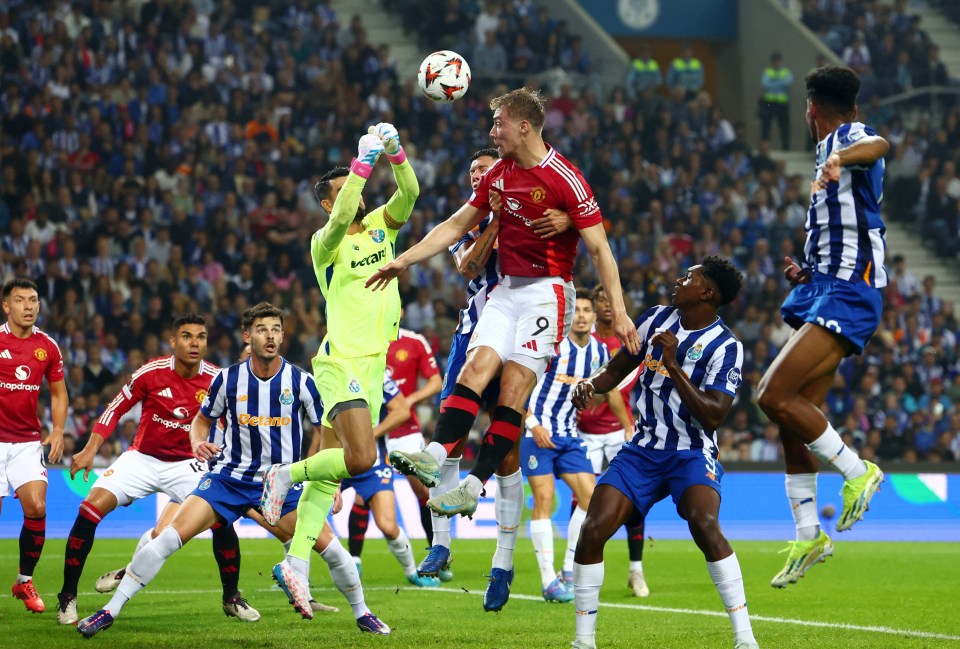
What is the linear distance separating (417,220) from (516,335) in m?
13.1

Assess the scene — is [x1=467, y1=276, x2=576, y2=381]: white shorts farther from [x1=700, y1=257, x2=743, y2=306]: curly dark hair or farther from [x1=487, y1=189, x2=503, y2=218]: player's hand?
[x1=700, y1=257, x2=743, y2=306]: curly dark hair

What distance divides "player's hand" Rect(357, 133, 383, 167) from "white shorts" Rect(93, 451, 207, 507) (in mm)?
3116

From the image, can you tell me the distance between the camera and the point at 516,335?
308 inches

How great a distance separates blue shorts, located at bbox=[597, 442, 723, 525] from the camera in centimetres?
751

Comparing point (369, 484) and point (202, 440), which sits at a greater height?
point (202, 440)

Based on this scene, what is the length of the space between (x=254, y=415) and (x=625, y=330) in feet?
10.1

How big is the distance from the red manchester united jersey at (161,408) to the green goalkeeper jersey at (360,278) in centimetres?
191

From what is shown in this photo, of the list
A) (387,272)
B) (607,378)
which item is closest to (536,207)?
(387,272)

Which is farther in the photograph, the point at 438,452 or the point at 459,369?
the point at 459,369

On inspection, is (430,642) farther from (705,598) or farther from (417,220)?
(417,220)

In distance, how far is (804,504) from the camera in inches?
302

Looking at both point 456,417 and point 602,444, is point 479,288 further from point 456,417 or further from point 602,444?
point 602,444

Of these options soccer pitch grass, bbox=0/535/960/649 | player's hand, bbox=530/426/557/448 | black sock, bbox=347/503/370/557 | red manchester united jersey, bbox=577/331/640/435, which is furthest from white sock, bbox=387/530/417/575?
red manchester united jersey, bbox=577/331/640/435

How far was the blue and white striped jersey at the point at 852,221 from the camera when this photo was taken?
7.21 m
